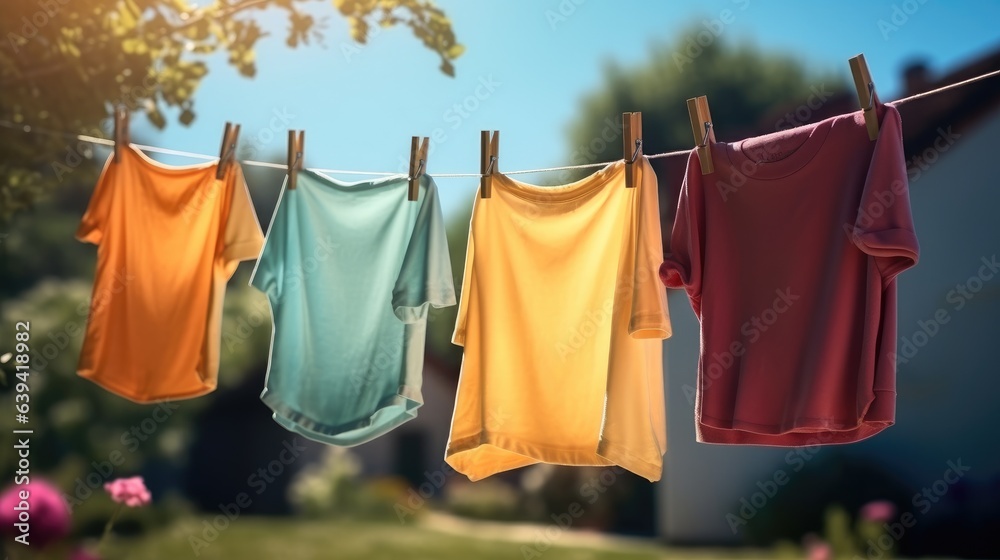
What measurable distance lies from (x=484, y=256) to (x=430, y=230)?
0.59ft

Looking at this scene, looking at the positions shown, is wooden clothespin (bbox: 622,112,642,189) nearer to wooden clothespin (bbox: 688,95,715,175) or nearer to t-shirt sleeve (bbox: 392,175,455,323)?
wooden clothespin (bbox: 688,95,715,175)

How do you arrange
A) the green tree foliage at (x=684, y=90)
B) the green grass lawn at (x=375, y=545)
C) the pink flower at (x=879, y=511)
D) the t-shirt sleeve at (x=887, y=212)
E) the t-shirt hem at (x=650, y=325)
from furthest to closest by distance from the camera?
the green tree foliage at (x=684, y=90), the green grass lawn at (x=375, y=545), the pink flower at (x=879, y=511), the t-shirt hem at (x=650, y=325), the t-shirt sleeve at (x=887, y=212)

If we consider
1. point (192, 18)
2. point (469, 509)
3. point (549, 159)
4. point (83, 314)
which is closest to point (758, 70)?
point (549, 159)

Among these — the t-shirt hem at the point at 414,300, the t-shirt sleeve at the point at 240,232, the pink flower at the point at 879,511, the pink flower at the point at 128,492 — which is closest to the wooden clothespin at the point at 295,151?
the t-shirt sleeve at the point at 240,232

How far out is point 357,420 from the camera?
111 inches

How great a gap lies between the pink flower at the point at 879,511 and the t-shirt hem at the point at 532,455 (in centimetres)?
595

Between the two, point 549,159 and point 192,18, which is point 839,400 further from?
point 549,159

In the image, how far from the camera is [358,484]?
1376 cm

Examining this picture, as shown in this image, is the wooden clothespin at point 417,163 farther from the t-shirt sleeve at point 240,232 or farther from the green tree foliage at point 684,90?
the green tree foliage at point 684,90

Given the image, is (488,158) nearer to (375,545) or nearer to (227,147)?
(227,147)

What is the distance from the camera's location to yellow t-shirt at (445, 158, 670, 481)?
2484mm

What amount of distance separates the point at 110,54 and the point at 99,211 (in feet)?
1.79

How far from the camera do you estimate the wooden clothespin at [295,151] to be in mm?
2957

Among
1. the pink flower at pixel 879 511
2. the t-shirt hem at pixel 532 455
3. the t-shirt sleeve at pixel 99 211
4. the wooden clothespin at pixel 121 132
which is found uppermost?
the wooden clothespin at pixel 121 132
